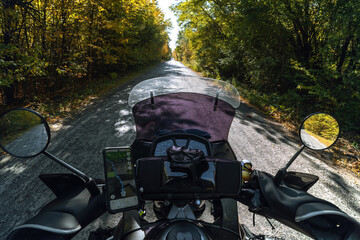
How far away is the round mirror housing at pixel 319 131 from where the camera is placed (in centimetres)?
151

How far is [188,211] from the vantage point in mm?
1161

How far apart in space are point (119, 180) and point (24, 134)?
93 cm

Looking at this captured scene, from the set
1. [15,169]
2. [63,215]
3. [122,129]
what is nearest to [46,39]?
[122,129]

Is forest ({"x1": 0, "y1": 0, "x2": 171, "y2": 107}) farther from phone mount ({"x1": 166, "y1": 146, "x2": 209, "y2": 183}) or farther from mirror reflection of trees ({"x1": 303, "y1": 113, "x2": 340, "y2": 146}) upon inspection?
mirror reflection of trees ({"x1": 303, "y1": 113, "x2": 340, "y2": 146})

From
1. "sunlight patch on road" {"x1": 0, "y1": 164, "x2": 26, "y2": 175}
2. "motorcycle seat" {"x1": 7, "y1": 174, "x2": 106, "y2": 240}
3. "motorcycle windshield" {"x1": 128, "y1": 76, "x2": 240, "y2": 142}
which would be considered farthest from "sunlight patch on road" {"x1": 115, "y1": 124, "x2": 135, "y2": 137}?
"motorcycle seat" {"x1": 7, "y1": 174, "x2": 106, "y2": 240}

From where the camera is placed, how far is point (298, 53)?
8133mm

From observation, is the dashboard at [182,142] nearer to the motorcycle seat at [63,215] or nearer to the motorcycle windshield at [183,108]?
the motorcycle windshield at [183,108]

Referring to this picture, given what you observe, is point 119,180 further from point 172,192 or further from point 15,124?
point 15,124

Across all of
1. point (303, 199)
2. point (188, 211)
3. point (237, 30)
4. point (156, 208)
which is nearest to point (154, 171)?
point (188, 211)

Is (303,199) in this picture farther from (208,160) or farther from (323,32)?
(323,32)

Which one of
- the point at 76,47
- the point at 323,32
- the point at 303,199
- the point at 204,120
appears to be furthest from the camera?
the point at 76,47

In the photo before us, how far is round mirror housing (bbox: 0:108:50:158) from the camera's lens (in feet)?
4.08

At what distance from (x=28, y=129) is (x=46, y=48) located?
7.67 metres

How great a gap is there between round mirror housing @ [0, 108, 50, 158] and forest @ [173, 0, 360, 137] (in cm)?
746
